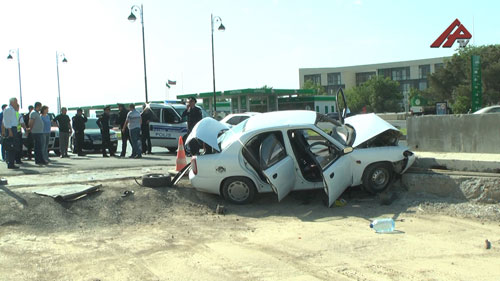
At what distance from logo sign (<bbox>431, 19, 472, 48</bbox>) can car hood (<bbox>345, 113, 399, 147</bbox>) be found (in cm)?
2357

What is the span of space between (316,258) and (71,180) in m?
5.91

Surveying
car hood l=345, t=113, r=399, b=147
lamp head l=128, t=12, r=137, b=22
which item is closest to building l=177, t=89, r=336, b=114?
lamp head l=128, t=12, r=137, b=22

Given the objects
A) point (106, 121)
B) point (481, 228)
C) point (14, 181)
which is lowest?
point (481, 228)

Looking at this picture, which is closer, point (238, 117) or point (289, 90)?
point (238, 117)

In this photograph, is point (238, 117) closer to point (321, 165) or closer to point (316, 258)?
point (321, 165)

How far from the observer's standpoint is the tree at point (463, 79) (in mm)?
50094

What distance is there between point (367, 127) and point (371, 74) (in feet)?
324

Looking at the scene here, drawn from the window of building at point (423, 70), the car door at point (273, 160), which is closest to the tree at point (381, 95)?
the window of building at point (423, 70)

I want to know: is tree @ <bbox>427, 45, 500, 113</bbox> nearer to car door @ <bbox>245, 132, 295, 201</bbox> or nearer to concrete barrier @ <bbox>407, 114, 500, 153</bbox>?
concrete barrier @ <bbox>407, 114, 500, 153</bbox>

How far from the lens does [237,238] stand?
264 inches

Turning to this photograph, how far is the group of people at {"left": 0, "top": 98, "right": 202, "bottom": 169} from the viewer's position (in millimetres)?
10977

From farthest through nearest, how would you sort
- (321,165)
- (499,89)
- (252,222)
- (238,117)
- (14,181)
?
(499,89) < (238,117) < (14,181) < (321,165) < (252,222)

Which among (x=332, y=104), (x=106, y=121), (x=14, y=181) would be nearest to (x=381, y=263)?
(x=14, y=181)

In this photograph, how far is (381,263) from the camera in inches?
211
